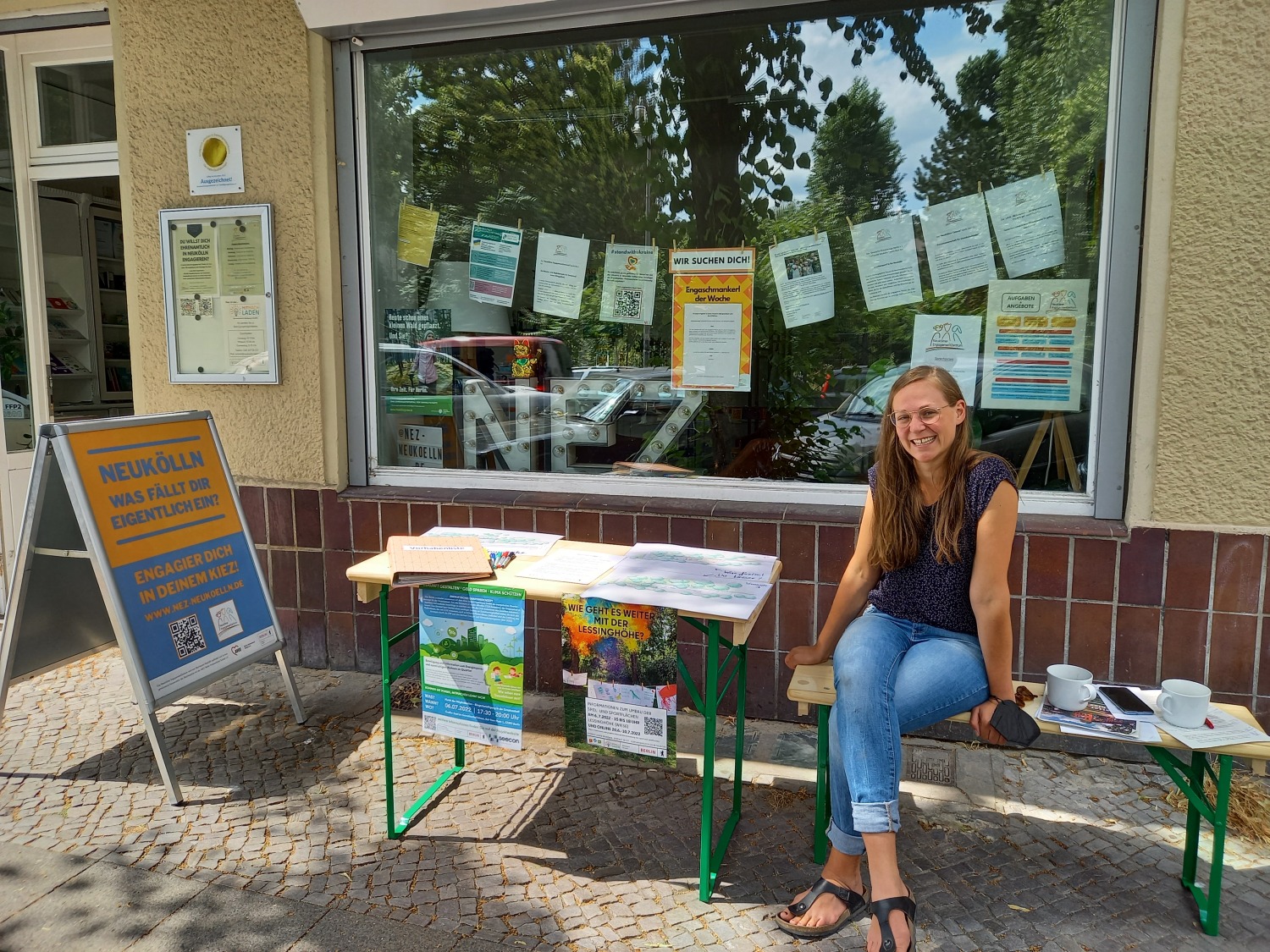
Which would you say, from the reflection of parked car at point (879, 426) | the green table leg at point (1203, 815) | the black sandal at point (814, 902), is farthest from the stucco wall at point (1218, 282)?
the black sandal at point (814, 902)

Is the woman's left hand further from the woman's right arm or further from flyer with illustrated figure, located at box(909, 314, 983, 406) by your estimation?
flyer with illustrated figure, located at box(909, 314, 983, 406)

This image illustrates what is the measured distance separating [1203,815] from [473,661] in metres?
2.14

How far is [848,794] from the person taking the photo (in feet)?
8.11

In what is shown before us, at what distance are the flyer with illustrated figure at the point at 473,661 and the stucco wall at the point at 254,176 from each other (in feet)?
6.22

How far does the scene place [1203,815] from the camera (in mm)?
2465

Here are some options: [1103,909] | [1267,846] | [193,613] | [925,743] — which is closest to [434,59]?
[193,613]

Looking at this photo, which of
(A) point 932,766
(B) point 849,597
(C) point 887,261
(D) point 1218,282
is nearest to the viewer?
(B) point 849,597

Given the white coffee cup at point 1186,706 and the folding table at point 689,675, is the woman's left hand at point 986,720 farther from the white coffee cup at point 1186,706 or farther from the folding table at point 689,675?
the folding table at point 689,675

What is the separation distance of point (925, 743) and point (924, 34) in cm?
310

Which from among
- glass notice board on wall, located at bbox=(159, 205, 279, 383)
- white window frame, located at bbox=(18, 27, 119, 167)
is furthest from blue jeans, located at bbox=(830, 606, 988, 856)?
white window frame, located at bbox=(18, 27, 119, 167)

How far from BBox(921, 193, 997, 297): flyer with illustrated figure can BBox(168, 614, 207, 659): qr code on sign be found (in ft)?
11.2

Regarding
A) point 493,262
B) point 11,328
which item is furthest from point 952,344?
point 11,328

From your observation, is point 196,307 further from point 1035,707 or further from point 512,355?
point 1035,707

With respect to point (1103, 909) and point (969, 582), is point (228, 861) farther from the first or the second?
point (1103, 909)
